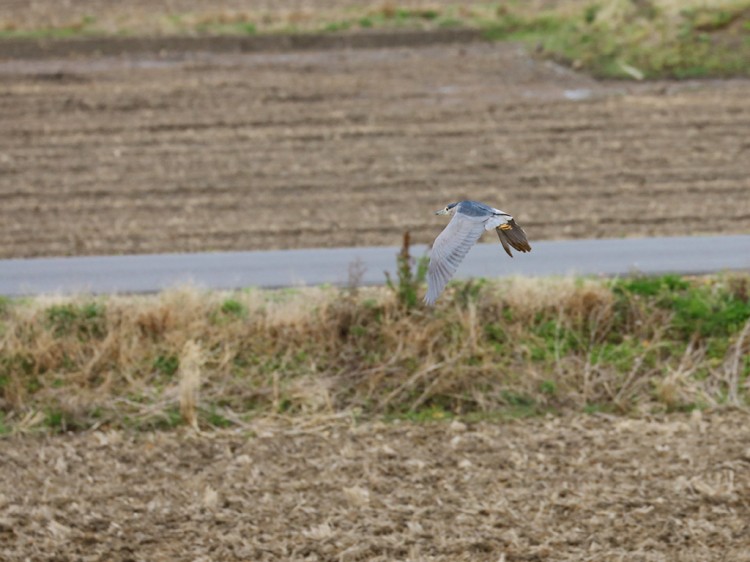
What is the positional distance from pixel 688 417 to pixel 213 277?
4978 millimetres

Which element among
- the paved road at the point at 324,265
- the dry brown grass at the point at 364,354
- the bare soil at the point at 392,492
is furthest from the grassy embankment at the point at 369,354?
the paved road at the point at 324,265

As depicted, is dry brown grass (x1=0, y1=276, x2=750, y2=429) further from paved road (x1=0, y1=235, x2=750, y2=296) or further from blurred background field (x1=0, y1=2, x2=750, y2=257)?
blurred background field (x1=0, y1=2, x2=750, y2=257)

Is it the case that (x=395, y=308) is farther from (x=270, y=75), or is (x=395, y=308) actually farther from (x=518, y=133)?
(x=270, y=75)

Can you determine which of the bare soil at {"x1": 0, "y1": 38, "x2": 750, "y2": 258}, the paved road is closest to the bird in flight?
the paved road

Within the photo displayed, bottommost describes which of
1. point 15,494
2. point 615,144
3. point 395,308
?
point 15,494

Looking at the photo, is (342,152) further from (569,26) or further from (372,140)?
(569,26)

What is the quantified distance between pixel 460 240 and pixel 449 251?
5cm

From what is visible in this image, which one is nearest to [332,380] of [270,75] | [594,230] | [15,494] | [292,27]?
[15,494]

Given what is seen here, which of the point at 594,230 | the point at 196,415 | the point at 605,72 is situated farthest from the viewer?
the point at 605,72

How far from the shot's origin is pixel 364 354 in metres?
12.4

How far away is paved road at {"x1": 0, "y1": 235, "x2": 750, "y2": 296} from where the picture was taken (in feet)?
44.3

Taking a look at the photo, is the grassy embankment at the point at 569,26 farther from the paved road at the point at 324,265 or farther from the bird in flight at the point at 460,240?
the bird in flight at the point at 460,240

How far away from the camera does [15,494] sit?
1030cm

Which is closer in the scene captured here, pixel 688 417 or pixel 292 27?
pixel 688 417
